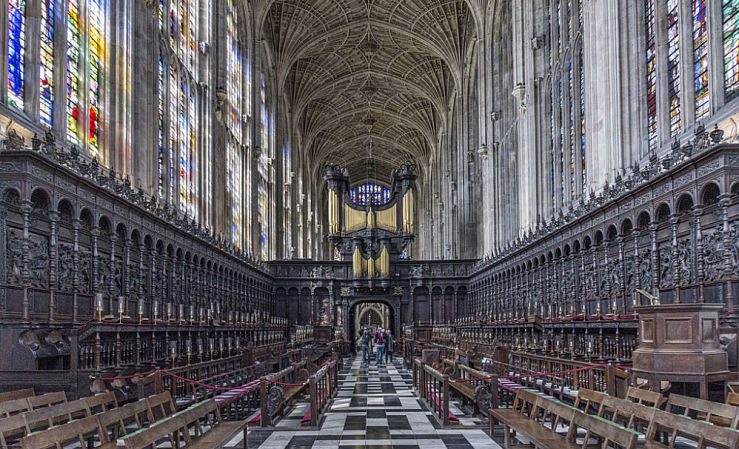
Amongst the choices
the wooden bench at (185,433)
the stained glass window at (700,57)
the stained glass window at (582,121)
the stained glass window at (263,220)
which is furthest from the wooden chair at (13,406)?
the stained glass window at (263,220)

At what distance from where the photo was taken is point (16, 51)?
43.5 ft

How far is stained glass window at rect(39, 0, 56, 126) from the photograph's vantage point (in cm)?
1395

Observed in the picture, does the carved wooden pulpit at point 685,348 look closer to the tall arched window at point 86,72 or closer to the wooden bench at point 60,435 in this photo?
the wooden bench at point 60,435

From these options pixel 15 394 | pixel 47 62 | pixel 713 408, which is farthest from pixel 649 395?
pixel 47 62

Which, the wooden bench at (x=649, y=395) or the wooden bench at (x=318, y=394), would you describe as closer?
the wooden bench at (x=649, y=395)

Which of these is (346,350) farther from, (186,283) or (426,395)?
(426,395)

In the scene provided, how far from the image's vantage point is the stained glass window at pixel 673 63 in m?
15.5

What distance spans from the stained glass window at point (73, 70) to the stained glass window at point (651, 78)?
1396 centimetres

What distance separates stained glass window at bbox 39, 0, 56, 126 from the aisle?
8.36 m

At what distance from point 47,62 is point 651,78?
14.4 m

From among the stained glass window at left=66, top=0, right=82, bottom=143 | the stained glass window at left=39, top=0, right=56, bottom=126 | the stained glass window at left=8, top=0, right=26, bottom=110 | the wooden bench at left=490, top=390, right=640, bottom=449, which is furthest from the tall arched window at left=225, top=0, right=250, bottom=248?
the wooden bench at left=490, top=390, right=640, bottom=449

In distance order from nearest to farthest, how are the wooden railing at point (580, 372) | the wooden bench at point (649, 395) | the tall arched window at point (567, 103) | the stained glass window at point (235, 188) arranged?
Result: 1. the wooden bench at point (649, 395)
2. the wooden railing at point (580, 372)
3. the tall arched window at point (567, 103)
4. the stained glass window at point (235, 188)

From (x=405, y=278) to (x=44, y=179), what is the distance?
28389 mm

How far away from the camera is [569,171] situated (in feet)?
76.3
